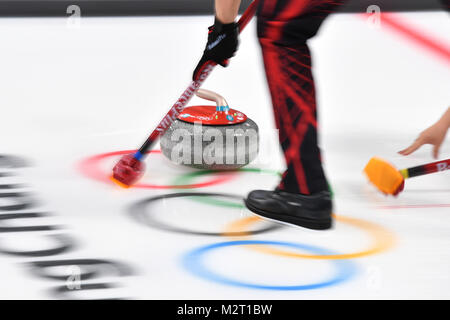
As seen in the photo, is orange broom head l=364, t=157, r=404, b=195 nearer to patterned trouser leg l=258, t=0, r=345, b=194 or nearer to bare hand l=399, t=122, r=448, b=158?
bare hand l=399, t=122, r=448, b=158

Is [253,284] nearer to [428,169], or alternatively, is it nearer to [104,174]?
[428,169]

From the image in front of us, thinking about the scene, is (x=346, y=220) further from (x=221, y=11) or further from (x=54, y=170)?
(x=54, y=170)

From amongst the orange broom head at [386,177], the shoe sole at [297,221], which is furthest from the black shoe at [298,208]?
the orange broom head at [386,177]

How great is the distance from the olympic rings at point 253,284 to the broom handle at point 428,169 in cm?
43

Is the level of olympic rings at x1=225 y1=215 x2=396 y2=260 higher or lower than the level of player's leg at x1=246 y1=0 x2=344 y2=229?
lower

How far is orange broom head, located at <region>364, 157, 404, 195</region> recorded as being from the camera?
2.17 metres

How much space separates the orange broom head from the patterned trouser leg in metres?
0.25

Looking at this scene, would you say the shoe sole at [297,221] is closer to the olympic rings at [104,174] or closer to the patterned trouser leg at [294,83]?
the patterned trouser leg at [294,83]

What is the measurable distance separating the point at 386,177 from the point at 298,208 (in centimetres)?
32

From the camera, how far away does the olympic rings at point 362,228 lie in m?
1.87

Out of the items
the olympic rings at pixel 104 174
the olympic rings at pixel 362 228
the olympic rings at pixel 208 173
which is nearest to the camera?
the olympic rings at pixel 362 228

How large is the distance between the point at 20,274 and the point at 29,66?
2.10m

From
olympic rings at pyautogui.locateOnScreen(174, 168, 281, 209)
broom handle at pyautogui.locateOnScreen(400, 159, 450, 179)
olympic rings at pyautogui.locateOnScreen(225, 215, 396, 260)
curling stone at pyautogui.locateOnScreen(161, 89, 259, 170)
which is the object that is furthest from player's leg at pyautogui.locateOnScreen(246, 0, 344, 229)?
curling stone at pyautogui.locateOnScreen(161, 89, 259, 170)
